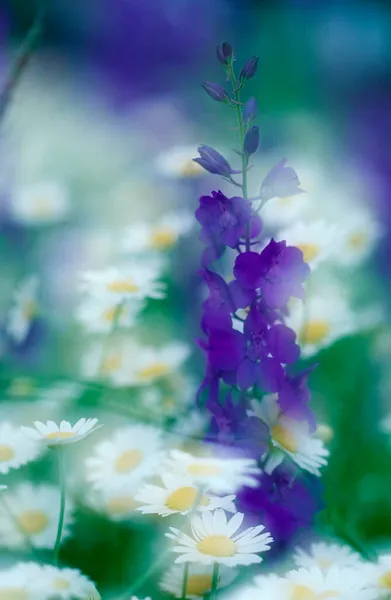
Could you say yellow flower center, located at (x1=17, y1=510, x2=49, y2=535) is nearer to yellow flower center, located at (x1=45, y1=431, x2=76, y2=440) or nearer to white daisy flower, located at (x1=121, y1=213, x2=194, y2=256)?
yellow flower center, located at (x1=45, y1=431, x2=76, y2=440)

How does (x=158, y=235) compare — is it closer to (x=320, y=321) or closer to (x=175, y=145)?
(x=320, y=321)

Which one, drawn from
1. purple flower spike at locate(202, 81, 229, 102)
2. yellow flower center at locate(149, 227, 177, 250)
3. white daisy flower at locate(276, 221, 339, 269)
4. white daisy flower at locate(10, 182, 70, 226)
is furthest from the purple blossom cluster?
white daisy flower at locate(10, 182, 70, 226)

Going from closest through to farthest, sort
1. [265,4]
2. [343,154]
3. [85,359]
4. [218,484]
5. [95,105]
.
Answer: [218,484], [85,359], [343,154], [95,105], [265,4]

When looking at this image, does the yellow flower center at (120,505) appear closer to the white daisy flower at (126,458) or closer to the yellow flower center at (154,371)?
the white daisy flower at (126,458)

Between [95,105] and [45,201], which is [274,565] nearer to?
[45,201]

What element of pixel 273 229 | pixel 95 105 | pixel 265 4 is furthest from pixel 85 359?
pixel 265 4
